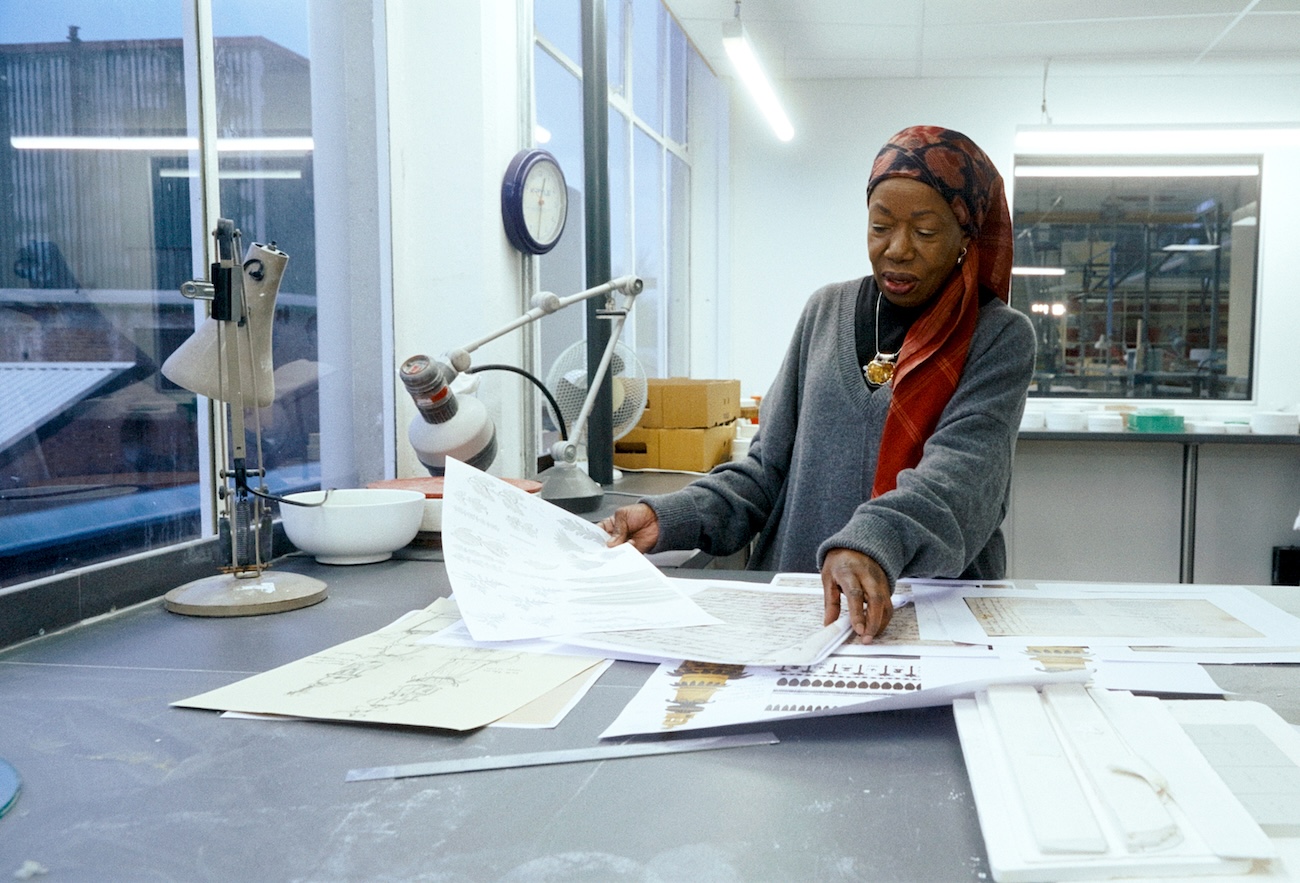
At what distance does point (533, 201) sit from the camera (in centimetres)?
238

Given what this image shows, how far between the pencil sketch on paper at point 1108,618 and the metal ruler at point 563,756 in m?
0.38

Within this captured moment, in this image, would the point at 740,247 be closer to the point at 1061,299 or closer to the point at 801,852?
the point at 1061,299

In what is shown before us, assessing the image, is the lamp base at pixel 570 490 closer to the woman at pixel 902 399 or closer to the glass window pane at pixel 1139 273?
the woman at pixel 902 399

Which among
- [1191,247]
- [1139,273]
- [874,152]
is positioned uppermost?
[874,152]

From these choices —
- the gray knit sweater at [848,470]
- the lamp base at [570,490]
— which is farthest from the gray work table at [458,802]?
the lamp base at [570,490]

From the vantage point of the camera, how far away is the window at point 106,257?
1153mm

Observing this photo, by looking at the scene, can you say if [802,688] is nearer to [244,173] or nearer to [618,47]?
[244,173]

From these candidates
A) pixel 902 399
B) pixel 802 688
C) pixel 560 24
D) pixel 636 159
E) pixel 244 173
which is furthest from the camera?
pixel 636 159

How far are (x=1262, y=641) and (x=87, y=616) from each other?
1.22m

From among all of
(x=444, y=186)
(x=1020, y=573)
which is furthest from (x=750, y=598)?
(x=1020, y=573)

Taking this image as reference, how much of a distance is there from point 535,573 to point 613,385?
4.96 ft

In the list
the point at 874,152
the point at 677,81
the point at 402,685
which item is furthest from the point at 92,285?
the point at 874,152

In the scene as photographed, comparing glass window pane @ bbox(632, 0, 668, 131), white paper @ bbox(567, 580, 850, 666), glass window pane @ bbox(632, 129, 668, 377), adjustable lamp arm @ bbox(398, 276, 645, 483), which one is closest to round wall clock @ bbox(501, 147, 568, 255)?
adjustable lamp arm @ bbox(398, 276, 645, 483)

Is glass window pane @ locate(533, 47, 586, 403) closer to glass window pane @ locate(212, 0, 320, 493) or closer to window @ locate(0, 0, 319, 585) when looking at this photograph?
glass window pane @ locate(212, 0, 320, 493)
